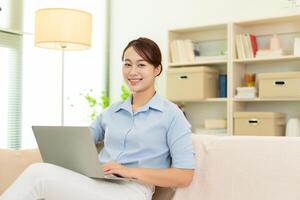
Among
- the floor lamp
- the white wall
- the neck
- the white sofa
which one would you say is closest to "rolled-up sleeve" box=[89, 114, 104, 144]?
the neck

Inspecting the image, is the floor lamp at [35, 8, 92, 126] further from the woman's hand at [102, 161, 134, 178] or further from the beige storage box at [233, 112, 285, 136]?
the woman's hand at [102, 161, 134, 178]

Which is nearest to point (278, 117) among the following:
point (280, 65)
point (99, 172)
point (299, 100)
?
point (299, 100)

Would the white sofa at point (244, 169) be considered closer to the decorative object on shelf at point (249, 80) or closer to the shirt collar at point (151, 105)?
the shirt collar at point (151, 105)

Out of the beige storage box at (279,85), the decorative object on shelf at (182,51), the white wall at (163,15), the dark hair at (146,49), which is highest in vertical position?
the white wall at (163,15)

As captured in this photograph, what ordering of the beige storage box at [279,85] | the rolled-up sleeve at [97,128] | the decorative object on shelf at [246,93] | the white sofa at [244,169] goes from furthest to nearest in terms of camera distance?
the decorative object on shelf at [246,93] → the beige storage box at [279,85] → the rolled-up sleeve at [97,128] → the white sofa at [244,169]

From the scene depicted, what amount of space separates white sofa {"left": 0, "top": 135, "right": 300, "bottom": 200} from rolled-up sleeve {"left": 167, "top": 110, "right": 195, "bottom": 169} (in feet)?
0.32

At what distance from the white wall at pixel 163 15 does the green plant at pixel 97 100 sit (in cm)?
23

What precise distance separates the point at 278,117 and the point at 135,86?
230 centimetres

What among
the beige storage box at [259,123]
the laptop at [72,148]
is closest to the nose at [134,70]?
the laptop at [72,148]

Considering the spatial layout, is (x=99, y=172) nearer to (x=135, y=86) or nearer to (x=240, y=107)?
(x=135, y=86)

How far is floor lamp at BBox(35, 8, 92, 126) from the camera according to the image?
362 centimetres

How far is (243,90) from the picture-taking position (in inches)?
166

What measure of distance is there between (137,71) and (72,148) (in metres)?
0.48

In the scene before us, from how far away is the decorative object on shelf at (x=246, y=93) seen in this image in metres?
4.19
